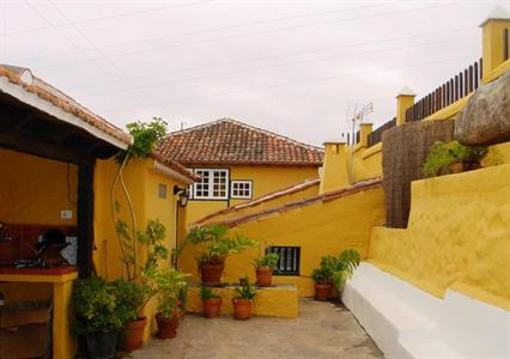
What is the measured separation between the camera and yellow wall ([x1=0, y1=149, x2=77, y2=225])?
7.90 metres

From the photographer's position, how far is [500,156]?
Result: 816 centimetres

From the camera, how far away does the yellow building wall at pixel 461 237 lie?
565 centimetres

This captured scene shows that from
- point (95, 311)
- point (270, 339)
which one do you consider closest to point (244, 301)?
point (270, 339)

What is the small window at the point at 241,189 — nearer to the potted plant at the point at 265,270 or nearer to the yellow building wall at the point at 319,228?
the yellow building wall at the point at 319,228

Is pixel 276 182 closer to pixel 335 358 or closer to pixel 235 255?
pixel 235 255

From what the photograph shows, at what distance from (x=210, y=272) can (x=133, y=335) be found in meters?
3.35

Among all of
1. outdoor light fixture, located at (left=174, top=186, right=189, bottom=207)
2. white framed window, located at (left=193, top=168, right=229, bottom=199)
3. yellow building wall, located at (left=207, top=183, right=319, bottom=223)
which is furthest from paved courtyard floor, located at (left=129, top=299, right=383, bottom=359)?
white framed window, located at (left=193, top=168, right=229, bottom=199)

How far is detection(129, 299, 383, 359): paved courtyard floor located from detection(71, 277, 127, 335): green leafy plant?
67 cm

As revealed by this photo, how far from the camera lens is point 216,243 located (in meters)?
Answer: 11.1

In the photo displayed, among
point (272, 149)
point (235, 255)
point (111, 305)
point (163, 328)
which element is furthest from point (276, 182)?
point (111, 305)

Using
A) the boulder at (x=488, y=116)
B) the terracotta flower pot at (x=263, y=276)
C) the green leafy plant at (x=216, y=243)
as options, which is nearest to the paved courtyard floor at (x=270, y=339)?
the terracotta flower pot at (x=263, y=276)

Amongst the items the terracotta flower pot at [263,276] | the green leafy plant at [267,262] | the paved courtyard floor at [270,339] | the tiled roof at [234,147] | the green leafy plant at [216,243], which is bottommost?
the paved courtyard floor at [270,339]

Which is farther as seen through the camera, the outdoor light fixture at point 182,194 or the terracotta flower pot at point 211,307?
the outdoor light fixture at point 182,194

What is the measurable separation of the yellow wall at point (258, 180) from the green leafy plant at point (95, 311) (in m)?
14.1
